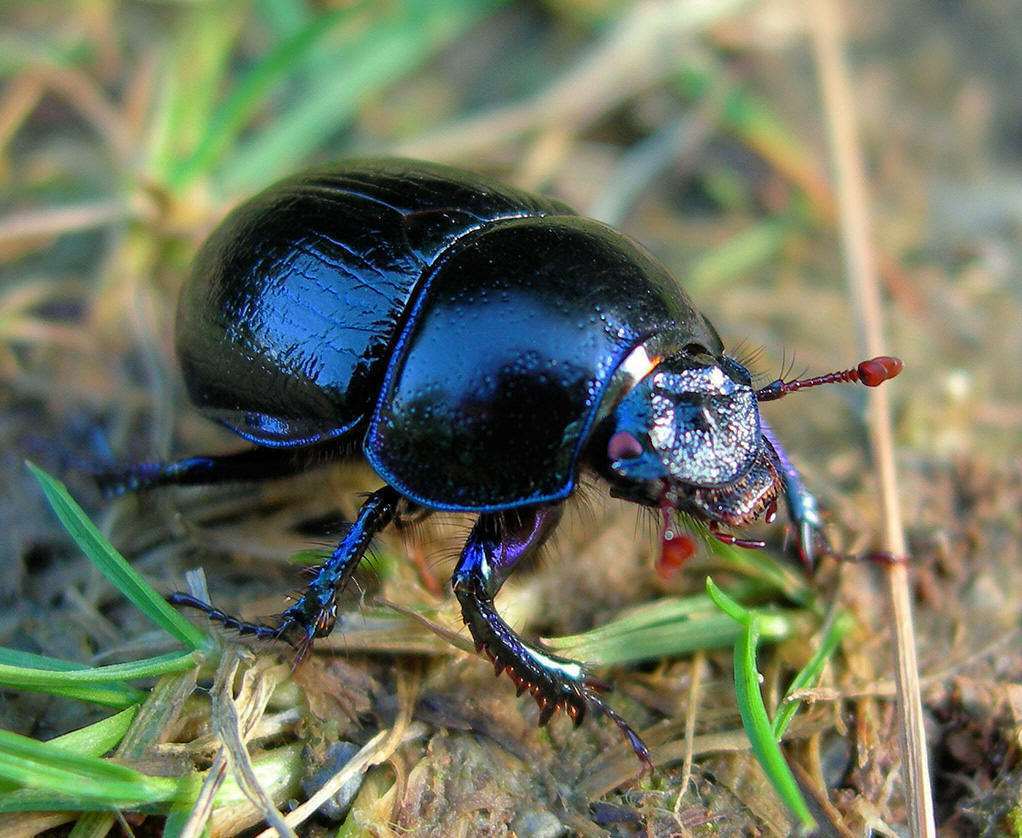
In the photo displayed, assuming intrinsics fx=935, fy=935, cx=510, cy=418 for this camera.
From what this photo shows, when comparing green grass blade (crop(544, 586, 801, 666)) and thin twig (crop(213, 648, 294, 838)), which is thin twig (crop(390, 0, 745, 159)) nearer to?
green grass blade (crop(544, 586, 801, 666))

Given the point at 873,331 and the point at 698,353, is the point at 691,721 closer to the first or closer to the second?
the point at 698,353

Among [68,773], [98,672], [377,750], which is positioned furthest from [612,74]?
[68,773]

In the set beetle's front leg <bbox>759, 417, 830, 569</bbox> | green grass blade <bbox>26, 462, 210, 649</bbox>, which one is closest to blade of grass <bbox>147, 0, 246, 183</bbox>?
green grass blade <bbox>26, 462, 210, 649</bbox>

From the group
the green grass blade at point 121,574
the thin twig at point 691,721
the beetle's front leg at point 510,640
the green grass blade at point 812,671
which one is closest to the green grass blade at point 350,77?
the green grass blade at point 121,574

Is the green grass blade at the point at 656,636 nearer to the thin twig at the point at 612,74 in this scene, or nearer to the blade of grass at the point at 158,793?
the blade of grass at the point at 158,793

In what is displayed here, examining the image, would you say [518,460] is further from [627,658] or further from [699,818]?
[699,818]
